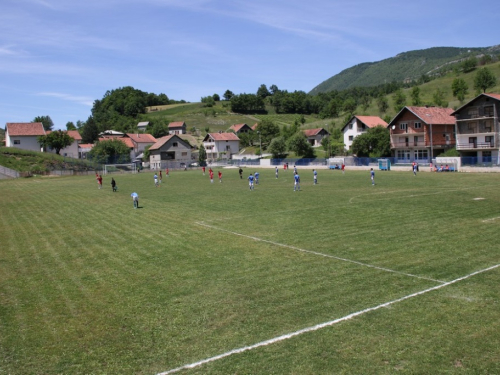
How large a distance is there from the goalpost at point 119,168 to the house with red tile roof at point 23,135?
21.3 metres

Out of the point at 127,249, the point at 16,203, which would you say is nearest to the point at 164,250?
the point at 127,249

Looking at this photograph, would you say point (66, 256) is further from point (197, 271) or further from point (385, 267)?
point (385, 267)

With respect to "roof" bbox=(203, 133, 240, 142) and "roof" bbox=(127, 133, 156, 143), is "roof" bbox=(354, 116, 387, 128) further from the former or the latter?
"roof" bbox=(127, 133, 156, 143)

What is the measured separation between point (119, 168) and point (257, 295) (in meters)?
99.5

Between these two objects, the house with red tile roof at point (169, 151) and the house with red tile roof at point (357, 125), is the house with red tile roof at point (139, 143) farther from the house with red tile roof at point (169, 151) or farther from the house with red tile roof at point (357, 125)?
the house with red tile roof at point (357, 125)

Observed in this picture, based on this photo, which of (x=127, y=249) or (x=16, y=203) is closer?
(x=127, y=249)

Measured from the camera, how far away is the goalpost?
318 feet

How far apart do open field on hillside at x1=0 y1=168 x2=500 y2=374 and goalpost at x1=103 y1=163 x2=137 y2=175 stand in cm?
7503

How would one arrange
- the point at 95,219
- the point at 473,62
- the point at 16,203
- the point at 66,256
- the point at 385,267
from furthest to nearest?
1. the point at 473,62
2. the point at 16,203
3. the point at 95,219
4. the point at 66,256
5. the point at 385,267

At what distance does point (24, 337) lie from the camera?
9.45m

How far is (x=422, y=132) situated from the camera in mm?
76062

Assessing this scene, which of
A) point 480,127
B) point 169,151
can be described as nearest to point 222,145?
point 169,151

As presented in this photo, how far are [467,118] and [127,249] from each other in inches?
2600

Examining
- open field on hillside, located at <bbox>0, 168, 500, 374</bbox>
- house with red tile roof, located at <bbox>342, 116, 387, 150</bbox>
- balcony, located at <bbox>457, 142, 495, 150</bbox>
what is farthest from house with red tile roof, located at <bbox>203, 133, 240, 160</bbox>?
open field on hillside, located at <bbox>0, 168, 500, 374</bbox>
